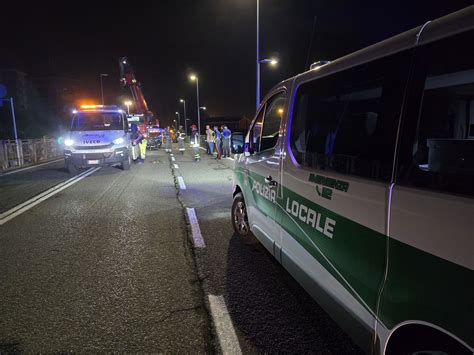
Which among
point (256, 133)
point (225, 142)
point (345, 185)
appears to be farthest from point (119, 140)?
point (345, 185)

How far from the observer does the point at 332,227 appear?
97.3 inches

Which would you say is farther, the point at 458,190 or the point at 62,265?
the point at 62,265

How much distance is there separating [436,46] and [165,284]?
3227 mm

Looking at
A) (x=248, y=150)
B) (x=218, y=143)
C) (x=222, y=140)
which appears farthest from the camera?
(x=222, y=140)

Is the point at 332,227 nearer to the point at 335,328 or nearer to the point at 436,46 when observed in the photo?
the point at 335,328

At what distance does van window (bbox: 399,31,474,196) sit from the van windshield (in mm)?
13257

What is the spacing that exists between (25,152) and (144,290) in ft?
59.0

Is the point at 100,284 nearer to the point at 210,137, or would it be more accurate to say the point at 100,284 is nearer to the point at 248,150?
the point at 248,150

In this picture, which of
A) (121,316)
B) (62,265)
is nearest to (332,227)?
(121,316)

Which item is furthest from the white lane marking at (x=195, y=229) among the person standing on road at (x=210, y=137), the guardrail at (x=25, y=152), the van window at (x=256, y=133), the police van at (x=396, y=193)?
the person standing on road at (x=210, y=137)

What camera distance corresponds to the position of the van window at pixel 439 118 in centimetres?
174

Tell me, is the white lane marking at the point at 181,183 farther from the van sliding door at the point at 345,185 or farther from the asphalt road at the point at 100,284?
the van sliding door at the point at 345,185

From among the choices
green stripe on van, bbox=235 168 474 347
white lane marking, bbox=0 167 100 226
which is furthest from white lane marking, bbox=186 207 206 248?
white lane marking, bbox=0 167 100 226

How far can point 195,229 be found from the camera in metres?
5.78
